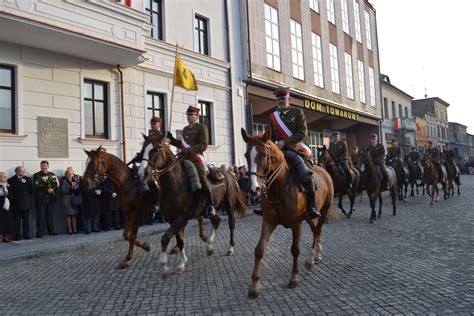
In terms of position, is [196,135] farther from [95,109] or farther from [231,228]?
[95,109]

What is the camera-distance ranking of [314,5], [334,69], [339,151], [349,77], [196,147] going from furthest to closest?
[349,77], [334,69], [314,5], [339,151], [196,147]

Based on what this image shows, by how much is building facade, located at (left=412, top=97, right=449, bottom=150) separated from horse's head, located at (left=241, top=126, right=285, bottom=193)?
66.5 m

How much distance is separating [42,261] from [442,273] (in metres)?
7.40

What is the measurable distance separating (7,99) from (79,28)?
2923 millimetres

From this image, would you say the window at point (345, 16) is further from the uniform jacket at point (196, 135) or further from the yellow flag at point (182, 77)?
the uniform jacket at point (196, 135)

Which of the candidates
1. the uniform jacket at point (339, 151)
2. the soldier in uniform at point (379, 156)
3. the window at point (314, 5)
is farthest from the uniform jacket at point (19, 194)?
the window at point (314, 5)

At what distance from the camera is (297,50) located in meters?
24.2

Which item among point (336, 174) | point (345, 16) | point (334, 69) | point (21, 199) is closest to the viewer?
point (21, 199)

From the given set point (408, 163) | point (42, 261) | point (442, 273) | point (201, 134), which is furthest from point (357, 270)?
point (408, 163)

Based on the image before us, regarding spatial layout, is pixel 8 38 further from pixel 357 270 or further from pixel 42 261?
pixel 357 270

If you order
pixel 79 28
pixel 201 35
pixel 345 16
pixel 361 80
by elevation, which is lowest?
pixel 79 28

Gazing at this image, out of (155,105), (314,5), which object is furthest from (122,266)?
(314,5)

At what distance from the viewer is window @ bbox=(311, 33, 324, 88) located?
2617 cm

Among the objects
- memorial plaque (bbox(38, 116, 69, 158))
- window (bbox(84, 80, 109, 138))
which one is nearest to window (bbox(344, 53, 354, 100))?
window (bbox(84, 80, 109, 138))
